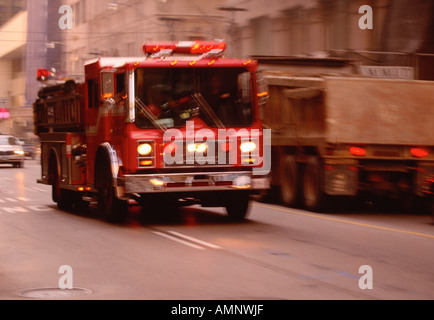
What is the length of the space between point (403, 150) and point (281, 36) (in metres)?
24.7

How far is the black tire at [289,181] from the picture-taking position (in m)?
19.8

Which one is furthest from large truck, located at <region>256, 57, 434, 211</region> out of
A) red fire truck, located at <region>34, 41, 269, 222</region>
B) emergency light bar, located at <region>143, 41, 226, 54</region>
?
emergency light bar, located at <region>143, 41, 226, 54</region>

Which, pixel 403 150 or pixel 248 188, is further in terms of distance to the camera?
pixel 403 150

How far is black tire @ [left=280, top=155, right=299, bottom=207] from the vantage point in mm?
19797

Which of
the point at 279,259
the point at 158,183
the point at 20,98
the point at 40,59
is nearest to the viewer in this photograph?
the point at 279,259

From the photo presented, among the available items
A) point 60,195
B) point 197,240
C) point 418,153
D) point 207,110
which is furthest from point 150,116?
point 418,153

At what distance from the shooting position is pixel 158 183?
14.8m

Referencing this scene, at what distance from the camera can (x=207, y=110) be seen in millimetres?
15188

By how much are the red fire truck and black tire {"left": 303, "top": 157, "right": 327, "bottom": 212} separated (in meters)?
2.96

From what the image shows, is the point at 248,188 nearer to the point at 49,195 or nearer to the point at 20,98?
the point at 49,195

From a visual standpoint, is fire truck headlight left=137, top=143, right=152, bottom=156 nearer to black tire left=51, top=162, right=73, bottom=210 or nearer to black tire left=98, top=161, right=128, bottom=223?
black tire left=98, top=161, right=128, bottom=223

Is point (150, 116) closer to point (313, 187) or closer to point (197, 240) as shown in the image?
point (197, 240)

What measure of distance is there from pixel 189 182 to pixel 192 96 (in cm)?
141
